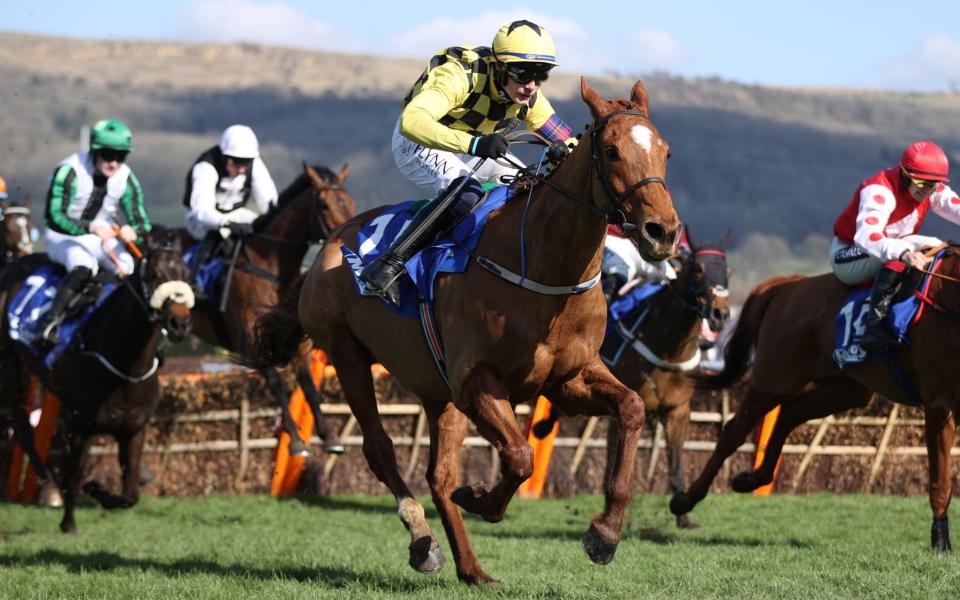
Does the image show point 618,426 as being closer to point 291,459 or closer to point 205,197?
point 205,197

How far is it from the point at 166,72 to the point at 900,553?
128m

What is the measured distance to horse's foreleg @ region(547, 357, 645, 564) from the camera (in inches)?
235

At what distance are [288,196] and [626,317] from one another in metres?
3.31

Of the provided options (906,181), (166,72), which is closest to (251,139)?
(906,181)

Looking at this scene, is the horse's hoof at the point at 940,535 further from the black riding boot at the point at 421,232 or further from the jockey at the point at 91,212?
the jockey at the point at 91,212

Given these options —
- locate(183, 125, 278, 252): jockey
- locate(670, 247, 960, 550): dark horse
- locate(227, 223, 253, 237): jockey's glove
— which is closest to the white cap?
locate(183, 125, 278, 252): jockey

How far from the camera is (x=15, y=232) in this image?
15961 mm

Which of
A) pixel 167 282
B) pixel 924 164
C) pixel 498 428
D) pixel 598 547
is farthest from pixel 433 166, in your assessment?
pixel 924 164

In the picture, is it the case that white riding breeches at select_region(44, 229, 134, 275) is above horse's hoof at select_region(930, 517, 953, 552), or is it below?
above

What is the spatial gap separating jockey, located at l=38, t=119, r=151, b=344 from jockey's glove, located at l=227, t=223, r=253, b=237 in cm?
93

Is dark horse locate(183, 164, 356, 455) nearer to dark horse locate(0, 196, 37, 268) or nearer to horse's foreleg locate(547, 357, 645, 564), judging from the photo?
dark horse locate(0, 196, 37, 268)

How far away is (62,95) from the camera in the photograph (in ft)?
381

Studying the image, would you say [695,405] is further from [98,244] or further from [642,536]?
[98,244]

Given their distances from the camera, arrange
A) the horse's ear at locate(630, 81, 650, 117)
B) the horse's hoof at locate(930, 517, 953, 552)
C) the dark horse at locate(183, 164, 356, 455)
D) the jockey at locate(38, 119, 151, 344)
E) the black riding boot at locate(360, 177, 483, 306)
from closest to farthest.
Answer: the horse's ear at locate(630, 81, 650, 117), the black riding boot at locate(360, 177, 483, 306), the horse's hoof at locate(930, 517, 953, 552), the jockey at locate(38, 119, 151, 344), the dark horse at locate(183, 164, 356, 455)
